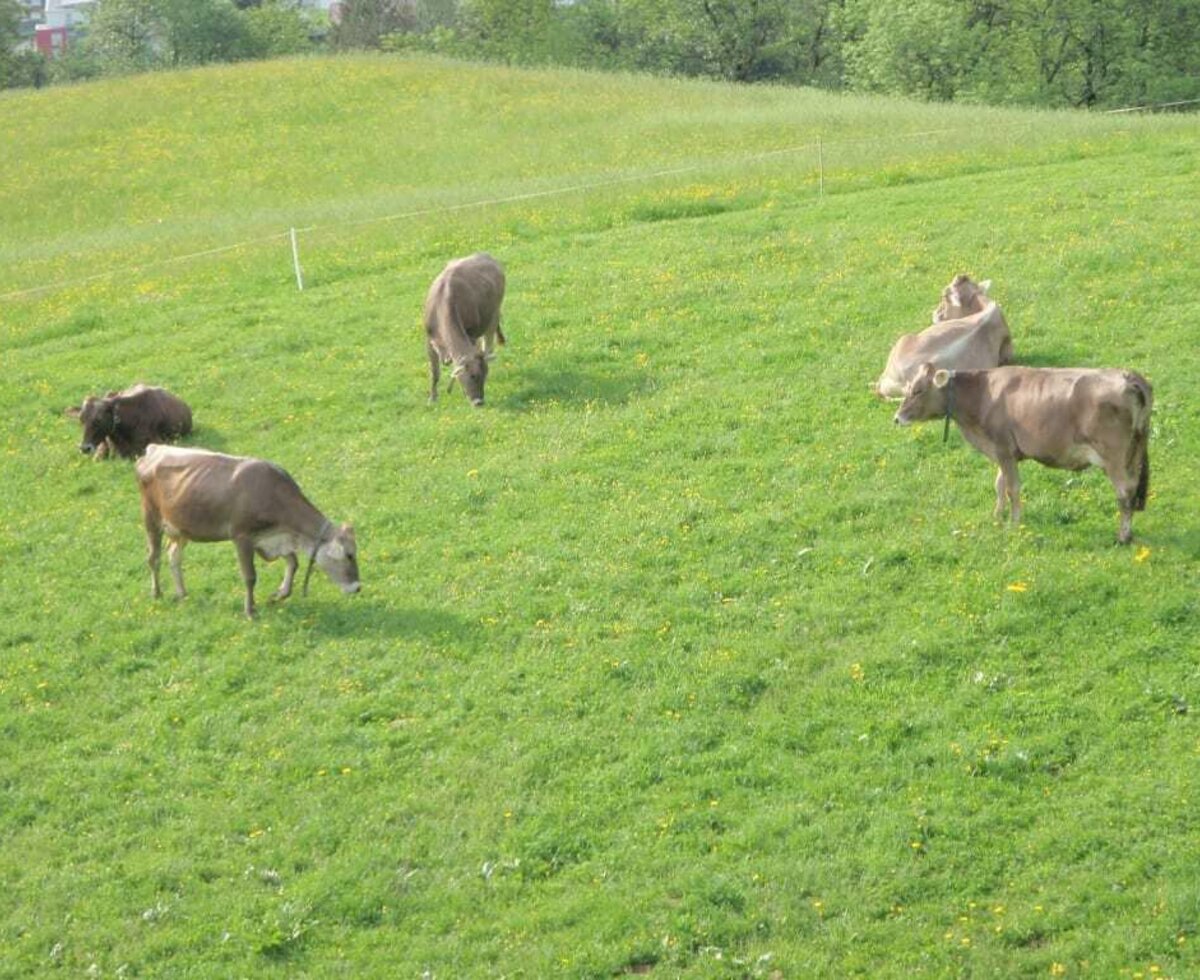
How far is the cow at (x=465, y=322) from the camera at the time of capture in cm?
2678

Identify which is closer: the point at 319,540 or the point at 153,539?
the point at 319,540

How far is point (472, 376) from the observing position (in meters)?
26.7

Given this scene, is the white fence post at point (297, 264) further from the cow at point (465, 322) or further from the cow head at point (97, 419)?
the cow head at point (97, 419)

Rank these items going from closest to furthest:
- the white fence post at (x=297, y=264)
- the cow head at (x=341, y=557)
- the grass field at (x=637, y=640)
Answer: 1. the grass field at (x=637, y=640)
2. the cow head at (x=341, y=557)
3. the white fence post at (x=297, y=264)

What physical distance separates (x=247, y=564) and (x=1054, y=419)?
1012cm

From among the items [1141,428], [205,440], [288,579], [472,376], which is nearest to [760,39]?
[472,376]

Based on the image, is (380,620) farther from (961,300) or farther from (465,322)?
(961,300)

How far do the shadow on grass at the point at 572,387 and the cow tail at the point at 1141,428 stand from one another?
9.44 meters

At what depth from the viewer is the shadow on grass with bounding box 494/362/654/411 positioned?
87.2ft

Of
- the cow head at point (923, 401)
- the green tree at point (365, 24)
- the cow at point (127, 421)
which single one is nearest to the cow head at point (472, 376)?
the cow at point (127, 421)

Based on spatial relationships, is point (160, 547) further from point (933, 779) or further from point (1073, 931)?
point (1073, 931)

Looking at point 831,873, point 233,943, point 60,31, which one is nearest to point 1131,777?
point 831,873

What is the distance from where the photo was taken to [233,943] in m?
14.7

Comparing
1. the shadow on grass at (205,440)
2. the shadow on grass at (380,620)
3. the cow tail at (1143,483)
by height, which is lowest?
the shadow on grass at (380,620)
